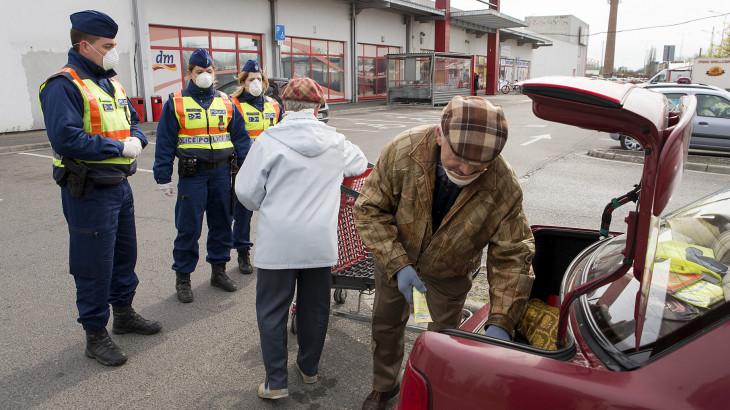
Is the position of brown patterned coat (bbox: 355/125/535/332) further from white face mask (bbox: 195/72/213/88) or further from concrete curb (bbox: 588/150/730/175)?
concrete curb (bbox: 588/150/730/175)

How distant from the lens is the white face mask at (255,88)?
17.4 feet

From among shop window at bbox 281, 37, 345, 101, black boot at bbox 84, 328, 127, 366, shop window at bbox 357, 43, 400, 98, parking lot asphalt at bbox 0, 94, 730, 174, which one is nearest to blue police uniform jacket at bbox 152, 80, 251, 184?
black boot at bbox 84, 328, 127, 366

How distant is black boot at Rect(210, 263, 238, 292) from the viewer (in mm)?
4559

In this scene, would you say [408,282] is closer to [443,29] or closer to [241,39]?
[241,39]

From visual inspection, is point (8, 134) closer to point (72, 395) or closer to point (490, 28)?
point (72, 395)

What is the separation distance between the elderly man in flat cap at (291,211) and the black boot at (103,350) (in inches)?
39.8

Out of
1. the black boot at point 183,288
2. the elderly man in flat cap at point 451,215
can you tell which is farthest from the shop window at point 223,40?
the elderly man in flat cap at point 451,215

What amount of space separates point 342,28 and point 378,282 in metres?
25.0

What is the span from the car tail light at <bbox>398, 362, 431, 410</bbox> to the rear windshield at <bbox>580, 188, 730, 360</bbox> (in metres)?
0.56

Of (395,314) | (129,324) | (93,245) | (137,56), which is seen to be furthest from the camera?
(137,56)

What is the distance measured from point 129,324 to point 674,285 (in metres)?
3.37

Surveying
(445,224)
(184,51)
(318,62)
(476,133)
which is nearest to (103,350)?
(445,224)

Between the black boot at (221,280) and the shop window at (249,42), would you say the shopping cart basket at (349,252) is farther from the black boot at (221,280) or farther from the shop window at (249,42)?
the shop window at (249,42)

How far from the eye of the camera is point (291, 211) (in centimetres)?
287
